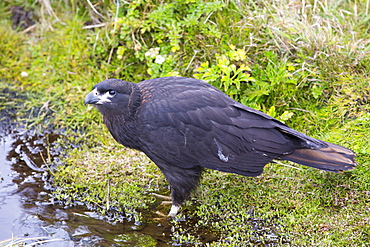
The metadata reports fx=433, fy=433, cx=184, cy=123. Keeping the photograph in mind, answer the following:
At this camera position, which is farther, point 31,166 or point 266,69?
point 266,69

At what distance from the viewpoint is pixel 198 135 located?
3.98m

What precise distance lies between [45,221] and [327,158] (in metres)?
2.65

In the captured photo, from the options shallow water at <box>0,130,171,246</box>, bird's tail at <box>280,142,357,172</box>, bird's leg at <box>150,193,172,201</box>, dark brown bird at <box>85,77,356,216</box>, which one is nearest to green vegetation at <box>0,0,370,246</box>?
bird's leg at <box>150,193,172,201</box>

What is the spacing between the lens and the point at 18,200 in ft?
14.0

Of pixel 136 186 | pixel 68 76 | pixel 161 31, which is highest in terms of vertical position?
pixel 161 31

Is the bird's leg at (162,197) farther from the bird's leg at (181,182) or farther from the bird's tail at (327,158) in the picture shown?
the bird's tail at (327,158)

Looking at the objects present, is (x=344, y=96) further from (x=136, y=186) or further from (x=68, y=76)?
(x=68, y=76)

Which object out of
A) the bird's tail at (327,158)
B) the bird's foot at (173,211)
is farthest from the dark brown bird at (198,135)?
the bird's foot at (173,211)

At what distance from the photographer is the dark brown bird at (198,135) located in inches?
155

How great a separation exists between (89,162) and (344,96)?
9.70 feet

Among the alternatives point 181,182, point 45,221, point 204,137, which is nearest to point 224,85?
point 204,137

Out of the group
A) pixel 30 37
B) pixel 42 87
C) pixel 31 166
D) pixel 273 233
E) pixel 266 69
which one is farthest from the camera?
pixel 30 37

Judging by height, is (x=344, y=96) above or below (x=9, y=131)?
above

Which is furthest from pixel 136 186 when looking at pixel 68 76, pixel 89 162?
pixel 68 76
